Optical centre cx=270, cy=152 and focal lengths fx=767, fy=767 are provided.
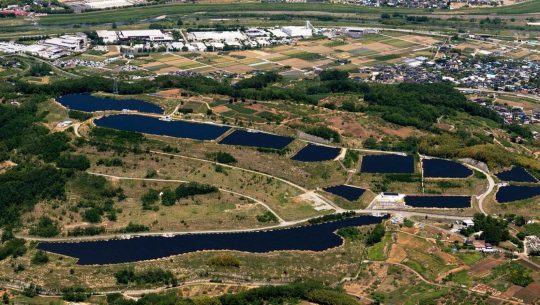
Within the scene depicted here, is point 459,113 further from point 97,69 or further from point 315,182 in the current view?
point 97,69

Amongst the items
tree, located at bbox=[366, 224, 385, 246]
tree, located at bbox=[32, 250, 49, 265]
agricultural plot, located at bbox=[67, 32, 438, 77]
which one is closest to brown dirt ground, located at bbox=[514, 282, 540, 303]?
tree, located at bbox=[366, 224, 385, 246]

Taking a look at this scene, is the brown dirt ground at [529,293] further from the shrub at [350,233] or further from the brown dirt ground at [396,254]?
the shrub at [350,233]

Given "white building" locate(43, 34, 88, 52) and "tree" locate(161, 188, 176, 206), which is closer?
"tree" locate(161, 188, 176, 206)

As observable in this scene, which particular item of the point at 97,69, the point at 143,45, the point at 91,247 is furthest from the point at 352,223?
the point at 143,45

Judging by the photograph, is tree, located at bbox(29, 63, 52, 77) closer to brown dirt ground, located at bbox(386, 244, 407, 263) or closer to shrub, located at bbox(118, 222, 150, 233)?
shrub, located at bbox(118, 222, 150, 233)

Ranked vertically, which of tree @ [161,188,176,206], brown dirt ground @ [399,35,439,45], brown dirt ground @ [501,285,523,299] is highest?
brown dirt ground @ [399,35,439,45]

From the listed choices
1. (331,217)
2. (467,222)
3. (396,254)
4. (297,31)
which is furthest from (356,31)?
(396,254)

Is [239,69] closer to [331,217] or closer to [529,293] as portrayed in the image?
[331,217]

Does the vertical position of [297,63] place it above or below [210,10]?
below

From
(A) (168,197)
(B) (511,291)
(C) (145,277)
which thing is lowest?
(B) (511,291)
